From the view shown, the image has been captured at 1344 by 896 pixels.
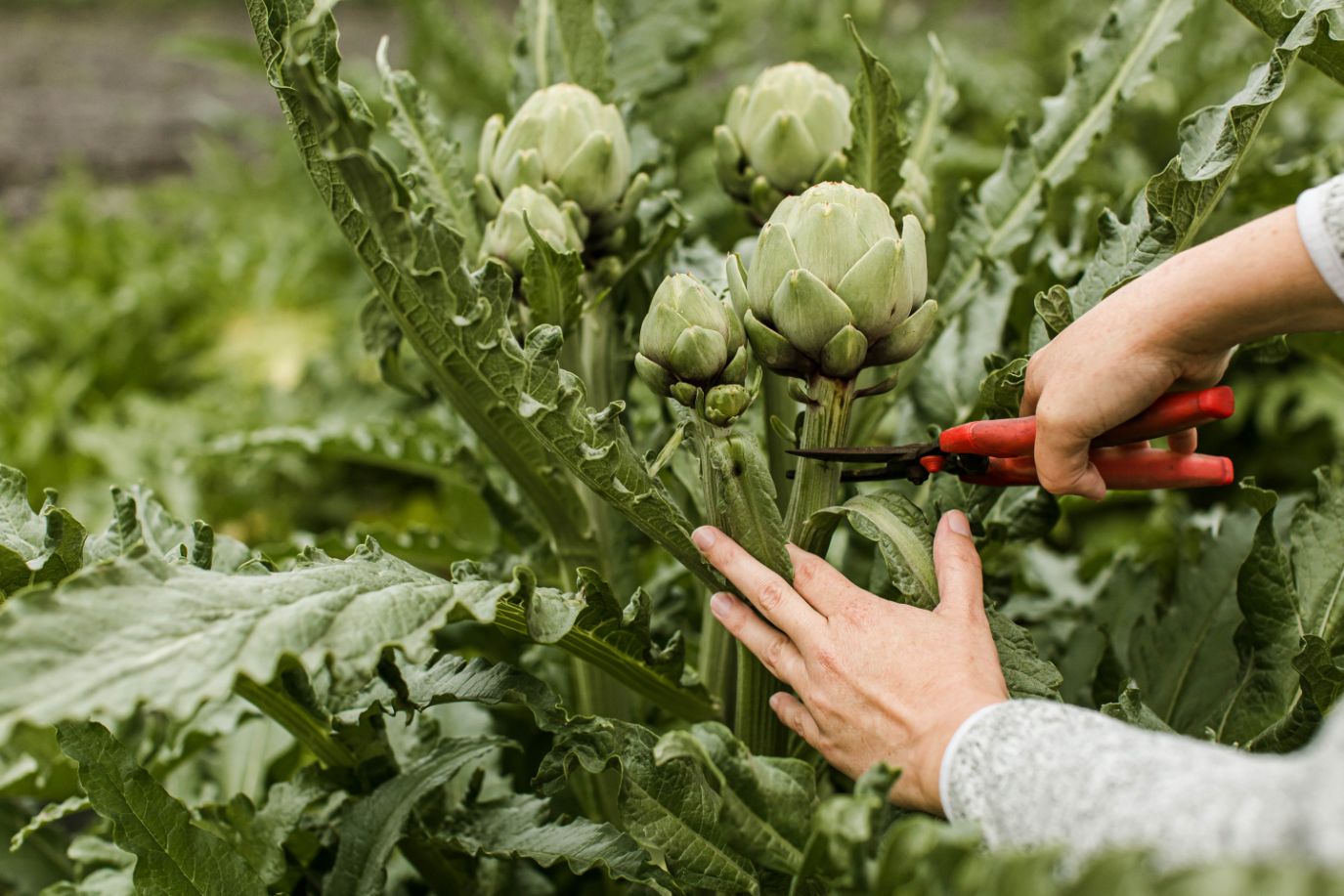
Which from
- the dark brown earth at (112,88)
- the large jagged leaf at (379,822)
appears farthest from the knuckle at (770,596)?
the dark brown earth at (112,88)

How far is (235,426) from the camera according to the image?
1491mm

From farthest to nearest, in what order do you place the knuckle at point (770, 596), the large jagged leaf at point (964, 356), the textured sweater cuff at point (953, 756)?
1. the large jagged leaf at point (964, 356)
2. the knuckle at point (770, 596)
3. the textured sweater cuff at point (953, 756)

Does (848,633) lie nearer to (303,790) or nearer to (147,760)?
(303,790)

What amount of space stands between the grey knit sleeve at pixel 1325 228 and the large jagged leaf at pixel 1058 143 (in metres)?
0.27

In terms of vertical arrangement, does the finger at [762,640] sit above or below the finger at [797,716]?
above

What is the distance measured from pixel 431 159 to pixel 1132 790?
0.55 metres

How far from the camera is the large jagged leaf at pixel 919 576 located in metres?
0.57

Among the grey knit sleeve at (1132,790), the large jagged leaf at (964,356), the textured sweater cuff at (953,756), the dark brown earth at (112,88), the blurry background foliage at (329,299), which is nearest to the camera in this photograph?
the grey knit sleeve at (1132,790)

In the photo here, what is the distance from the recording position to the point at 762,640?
592 millimetres

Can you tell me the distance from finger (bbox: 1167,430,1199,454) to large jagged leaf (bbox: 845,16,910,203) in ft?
0.72

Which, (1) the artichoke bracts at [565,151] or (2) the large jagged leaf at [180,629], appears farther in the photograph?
(1) the artichoke bracts at [565,151]

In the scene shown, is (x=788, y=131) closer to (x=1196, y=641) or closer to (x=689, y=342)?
(x=689, y=342)

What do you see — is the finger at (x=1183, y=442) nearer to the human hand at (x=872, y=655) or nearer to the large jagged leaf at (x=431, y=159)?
the human hand at (x=872, y=655)

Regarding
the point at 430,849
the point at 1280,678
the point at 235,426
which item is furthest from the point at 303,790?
the point at 235,426
